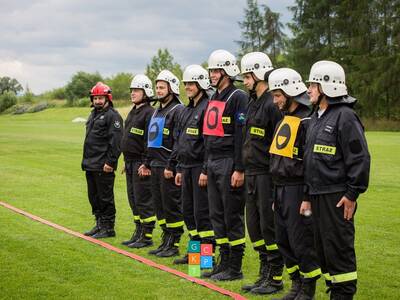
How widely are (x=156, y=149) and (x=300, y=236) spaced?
3.62 meters

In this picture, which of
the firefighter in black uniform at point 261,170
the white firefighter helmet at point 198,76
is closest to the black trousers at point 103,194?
the white firefighter helmet at point 198,76

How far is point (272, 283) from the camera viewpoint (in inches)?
283

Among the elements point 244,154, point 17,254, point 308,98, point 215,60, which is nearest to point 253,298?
point 244,154

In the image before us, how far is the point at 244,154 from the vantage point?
739cm

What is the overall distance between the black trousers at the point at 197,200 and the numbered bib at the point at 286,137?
191cm

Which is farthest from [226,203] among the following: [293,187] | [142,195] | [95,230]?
[95,230]

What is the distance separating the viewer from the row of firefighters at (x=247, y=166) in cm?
600

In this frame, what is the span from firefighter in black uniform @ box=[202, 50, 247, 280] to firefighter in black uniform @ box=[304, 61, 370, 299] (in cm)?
163

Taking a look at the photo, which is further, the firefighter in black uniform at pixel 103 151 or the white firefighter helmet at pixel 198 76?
the firefighter in black uniform at pixel 103 151

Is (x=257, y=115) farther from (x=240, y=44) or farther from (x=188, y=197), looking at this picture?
(x=240, y=44)

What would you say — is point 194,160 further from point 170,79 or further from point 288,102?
point 288,102

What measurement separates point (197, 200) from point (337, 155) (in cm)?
289

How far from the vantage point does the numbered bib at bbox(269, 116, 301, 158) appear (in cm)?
656

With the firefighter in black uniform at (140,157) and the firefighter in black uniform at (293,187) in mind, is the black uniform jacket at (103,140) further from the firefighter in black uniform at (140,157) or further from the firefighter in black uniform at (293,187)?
the firefighter in black uniform at (293,187)
